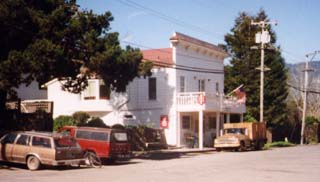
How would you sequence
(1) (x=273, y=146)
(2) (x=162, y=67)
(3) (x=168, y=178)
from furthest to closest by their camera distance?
(1) (x=273, y=146) → (2) (x=162, y=67) → (3) (x=168, y=178)

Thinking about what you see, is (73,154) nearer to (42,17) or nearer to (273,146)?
(42,17)

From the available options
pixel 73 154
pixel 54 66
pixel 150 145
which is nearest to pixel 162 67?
pixel 150 145

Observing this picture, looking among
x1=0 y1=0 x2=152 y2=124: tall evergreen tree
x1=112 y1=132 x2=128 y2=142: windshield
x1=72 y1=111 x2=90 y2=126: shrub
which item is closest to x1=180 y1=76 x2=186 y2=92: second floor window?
x1=72 y1=111 x2=90 y2=126: shrub

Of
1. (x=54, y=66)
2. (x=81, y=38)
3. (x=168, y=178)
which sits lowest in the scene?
(x=168, y=178)

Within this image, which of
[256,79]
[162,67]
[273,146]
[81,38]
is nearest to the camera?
[81,38]

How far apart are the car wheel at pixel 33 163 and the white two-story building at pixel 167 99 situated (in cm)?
1998

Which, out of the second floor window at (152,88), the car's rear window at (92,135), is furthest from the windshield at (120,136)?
the second floor window at (152,88)

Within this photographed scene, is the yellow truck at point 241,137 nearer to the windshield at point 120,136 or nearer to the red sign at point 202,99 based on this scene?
the red sign at point 202,99

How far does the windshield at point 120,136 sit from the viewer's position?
2777 cm

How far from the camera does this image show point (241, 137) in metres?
40.9

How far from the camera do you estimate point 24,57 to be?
2608 centimetres

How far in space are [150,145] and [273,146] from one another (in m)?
17.8

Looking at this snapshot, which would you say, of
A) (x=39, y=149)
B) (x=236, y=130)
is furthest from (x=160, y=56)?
(x=39, y=149)

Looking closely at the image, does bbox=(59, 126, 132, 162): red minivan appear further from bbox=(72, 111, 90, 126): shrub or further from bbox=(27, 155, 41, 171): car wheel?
bbox=(72, 111, 90, 126): shrub
